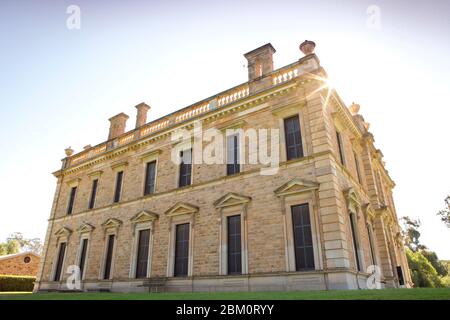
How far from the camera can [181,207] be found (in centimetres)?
1487

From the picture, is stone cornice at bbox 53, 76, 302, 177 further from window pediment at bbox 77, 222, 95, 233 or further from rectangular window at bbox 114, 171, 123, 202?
window pediment at bbox 77, 222, 95, 233

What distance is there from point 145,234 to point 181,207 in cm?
305

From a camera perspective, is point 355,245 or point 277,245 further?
point 355,245

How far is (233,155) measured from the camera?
14453 mm

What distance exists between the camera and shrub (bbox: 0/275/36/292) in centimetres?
2714

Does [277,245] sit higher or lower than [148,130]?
lower

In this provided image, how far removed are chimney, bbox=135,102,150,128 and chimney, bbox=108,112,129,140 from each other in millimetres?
2223

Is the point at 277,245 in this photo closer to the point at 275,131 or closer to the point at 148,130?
the point at 275,131

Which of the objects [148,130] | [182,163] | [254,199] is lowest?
[254,199]

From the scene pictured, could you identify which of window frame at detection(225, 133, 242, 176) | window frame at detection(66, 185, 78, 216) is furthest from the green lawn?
window frame at detection(66, 185, 78, 216)

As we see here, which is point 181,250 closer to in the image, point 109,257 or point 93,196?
point 109,257
